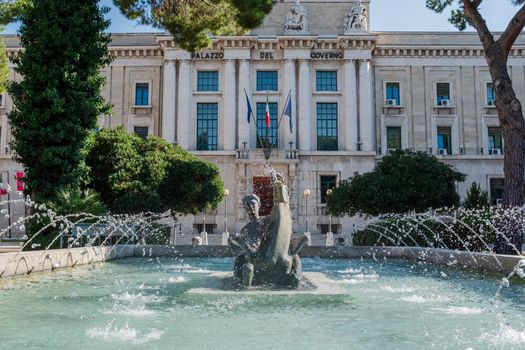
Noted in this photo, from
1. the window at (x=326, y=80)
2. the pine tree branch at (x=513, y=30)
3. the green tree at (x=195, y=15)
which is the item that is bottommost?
the pine tree branch at (x=513, y=30)

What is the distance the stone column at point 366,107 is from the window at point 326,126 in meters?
1.72

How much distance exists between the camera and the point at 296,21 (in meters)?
33.6

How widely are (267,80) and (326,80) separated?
3822 mm

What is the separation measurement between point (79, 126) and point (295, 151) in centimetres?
1720

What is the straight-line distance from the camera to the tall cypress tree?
15.9m

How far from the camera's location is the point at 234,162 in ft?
105

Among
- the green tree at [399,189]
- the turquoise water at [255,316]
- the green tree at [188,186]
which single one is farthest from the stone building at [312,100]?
the turquoise water at [255,316]

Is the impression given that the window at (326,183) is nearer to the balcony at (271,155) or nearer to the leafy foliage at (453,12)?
the balcony at (271,155)

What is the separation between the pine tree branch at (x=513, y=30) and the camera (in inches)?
530

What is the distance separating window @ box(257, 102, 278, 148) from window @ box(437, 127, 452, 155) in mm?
10796

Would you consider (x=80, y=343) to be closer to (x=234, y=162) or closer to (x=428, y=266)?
(x=428, y=266)

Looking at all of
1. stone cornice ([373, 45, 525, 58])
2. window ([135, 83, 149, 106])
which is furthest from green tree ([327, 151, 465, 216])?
window ([135, 83, 149, 106])

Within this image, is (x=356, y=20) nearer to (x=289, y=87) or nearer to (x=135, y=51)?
(x=289, y=87)

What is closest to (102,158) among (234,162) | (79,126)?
(79,126)
